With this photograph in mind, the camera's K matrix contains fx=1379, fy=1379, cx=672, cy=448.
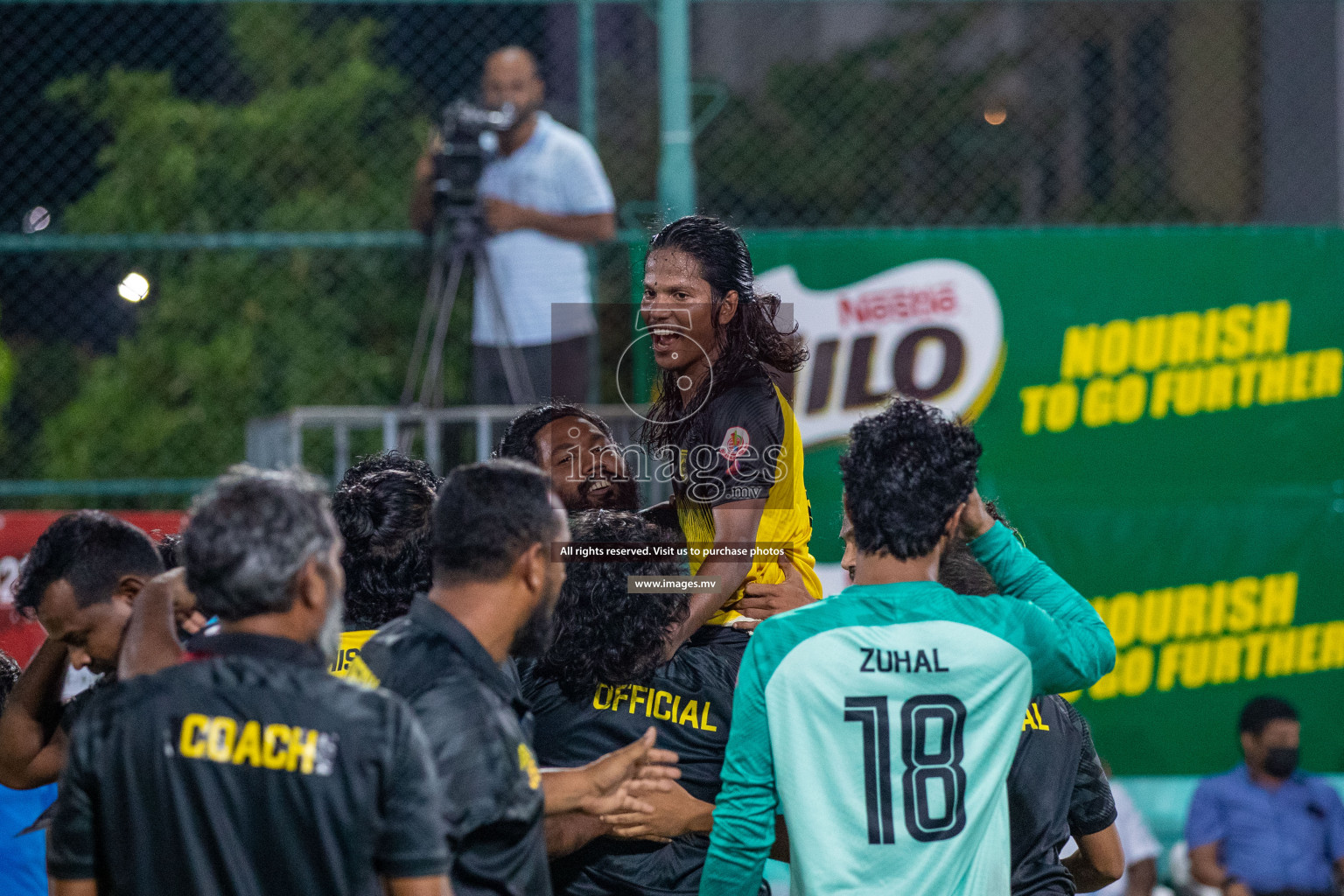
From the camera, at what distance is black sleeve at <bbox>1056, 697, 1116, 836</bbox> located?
10.5 feet

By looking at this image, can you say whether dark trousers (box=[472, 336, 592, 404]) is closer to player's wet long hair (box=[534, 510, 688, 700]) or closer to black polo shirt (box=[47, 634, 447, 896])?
player's wet long hair (box=[534, 510, 688, 700])

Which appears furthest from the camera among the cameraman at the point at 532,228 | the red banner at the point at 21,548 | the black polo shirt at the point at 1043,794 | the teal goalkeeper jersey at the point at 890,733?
the cameraman at the point at 532,228

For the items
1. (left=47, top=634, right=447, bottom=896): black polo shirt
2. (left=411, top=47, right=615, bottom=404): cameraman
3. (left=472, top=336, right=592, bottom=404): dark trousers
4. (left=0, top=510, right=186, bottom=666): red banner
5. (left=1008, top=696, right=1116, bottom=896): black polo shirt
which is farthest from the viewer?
(left=411, top=47, right=615, bottom=404): cameraman

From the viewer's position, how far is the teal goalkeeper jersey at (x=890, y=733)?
260cm

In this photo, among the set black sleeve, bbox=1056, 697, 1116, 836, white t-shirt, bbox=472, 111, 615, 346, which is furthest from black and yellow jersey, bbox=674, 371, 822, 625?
white t-shirt, bbox=472, 111, 615, 346

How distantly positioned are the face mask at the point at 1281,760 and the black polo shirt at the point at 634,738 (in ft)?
13.1

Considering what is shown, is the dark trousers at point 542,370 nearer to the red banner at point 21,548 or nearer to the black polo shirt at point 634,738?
the red banner at point 21,548

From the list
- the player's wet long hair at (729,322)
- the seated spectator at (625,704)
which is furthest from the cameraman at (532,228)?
the seated spectator at (625,704)

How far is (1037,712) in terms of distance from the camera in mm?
3041

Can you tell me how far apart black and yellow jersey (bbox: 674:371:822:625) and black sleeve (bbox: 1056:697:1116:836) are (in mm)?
764

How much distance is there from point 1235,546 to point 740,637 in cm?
380

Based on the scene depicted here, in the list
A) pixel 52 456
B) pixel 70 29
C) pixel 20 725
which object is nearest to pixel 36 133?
pixel 70 29

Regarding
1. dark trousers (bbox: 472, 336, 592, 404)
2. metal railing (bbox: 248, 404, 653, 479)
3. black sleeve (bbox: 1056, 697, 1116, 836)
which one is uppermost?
dark trousers (bbox: 472, 336, 592, 404)

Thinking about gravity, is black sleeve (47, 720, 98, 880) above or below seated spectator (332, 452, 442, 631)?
below
